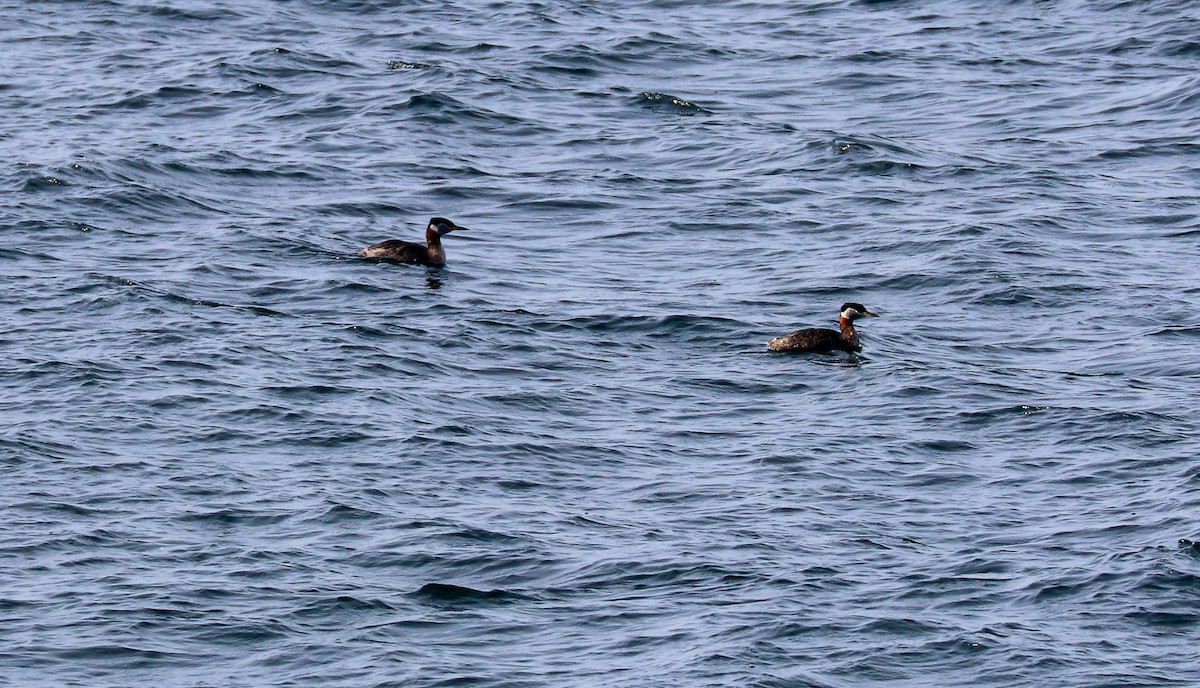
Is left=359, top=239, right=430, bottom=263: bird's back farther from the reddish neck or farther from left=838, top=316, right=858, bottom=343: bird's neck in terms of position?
left=838, top=316, right=858, bottom=343: bird's neck

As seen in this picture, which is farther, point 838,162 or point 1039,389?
point 838,162

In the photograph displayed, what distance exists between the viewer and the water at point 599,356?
16.6 m

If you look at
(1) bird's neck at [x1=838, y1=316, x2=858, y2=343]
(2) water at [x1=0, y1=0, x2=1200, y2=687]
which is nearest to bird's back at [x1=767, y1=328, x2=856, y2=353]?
(1) bird's neck at [x1=838, y1=316, x2=858, y2=343]

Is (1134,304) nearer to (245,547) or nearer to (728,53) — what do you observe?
(245,547)

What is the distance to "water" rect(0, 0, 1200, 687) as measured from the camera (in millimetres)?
16594

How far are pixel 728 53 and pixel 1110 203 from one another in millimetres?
11002

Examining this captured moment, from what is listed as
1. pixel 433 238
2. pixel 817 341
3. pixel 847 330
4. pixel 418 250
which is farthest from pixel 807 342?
pixel 433 238

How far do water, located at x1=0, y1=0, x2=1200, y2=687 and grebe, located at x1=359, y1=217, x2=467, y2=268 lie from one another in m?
0.31

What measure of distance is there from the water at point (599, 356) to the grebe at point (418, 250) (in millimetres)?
308

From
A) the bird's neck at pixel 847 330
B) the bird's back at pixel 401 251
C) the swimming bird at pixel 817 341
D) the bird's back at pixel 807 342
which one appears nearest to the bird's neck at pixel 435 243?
the bird's back at pixel 401 251

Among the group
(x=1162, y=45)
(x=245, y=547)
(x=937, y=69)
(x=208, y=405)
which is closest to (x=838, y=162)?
(x=937, y=69)

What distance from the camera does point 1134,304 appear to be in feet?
83.3

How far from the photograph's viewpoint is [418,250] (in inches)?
1051

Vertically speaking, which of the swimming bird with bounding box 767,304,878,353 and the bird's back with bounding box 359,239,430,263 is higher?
the bird's back with bounding box 359,239,430,263
